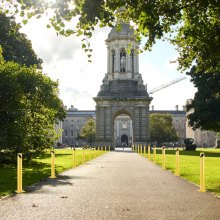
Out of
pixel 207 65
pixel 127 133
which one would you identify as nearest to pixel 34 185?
pixel 207 65

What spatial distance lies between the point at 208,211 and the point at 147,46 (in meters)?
7.47

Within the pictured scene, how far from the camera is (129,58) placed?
7869 cm

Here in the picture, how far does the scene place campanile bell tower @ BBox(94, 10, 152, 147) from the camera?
73.0 meters

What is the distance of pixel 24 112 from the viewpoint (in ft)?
82.4

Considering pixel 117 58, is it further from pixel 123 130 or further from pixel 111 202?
pixel 123 130

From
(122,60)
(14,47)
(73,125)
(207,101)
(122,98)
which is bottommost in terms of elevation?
(73,125)

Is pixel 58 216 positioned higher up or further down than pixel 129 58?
further down

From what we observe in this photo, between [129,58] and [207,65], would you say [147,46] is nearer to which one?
[207,65]

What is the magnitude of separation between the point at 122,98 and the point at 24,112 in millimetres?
49278

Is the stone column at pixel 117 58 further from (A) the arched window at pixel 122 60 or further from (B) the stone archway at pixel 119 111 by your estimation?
(B) the stone archway at pixel 119 111

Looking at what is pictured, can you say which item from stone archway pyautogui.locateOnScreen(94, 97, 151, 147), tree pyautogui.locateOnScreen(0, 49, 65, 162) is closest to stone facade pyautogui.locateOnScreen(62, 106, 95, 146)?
stone archway pyautogui.locateOnScreen(94, 97, 151, 147)

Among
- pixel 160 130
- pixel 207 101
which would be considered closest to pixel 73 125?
pixel 160 130

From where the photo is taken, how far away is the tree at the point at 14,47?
42.8 m

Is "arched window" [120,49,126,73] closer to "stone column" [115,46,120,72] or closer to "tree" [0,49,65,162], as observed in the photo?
"stone column" [115,46,120,72]
